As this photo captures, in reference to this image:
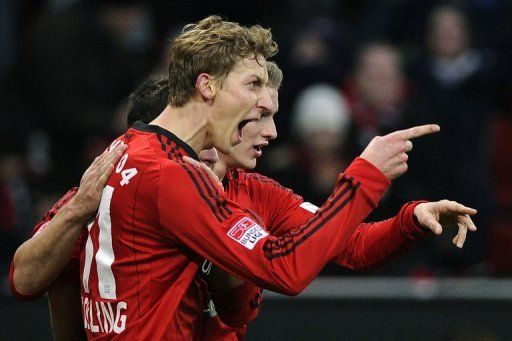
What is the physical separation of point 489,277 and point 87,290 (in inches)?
140

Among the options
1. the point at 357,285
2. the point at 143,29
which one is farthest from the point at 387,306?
the point at 143,29

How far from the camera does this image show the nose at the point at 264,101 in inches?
146

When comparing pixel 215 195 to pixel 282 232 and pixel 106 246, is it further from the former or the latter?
pixel 282 232

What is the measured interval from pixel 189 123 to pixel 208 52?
24cm

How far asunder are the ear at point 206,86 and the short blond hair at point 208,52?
2 centimetres

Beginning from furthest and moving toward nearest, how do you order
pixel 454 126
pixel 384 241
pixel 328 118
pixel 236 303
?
pixel 454 126 < pixel 328 118 < pixel 384 241 < pixel 236 303

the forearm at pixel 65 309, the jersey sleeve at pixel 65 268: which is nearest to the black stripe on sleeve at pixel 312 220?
the jersey sleeve at pixel 65 268

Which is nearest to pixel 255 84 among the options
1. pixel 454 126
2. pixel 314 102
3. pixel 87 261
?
pixel 87 261

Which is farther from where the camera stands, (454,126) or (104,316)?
(454,126)

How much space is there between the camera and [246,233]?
345cm

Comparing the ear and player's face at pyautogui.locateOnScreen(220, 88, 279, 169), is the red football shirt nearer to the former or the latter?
the ear

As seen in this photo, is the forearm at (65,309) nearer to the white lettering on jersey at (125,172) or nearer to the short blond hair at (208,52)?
the white lettering on jersey at (125,172)

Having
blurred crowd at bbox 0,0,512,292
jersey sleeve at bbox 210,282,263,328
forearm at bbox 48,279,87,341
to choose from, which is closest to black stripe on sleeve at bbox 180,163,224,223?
jersey sleeve at bbox 210,282,263,328

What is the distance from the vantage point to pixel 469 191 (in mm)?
6930
